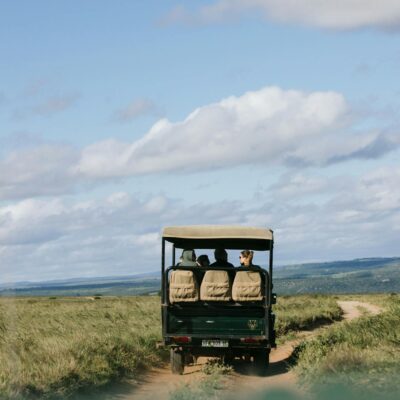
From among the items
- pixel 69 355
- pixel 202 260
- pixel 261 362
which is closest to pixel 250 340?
pixel 261 362

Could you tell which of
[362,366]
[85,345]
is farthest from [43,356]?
[362,366]

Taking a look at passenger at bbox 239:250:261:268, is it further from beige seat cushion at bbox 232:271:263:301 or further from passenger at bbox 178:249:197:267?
passenger at bbox 178:249:197:267

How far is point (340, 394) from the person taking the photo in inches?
502

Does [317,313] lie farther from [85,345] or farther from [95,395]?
[95,395]

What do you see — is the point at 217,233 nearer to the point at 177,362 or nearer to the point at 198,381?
the point at 177,362

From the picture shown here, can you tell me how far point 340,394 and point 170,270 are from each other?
5.24 metres

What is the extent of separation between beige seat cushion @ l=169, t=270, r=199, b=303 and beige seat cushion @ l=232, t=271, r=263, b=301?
2.58 feet

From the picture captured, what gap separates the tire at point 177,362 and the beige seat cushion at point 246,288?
1692 millimetres

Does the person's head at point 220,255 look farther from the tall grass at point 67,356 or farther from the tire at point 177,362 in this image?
the tall grass at point 67,356

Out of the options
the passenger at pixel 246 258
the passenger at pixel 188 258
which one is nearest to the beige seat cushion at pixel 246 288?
the passenger at pixel 246 258

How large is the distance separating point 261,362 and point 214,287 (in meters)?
1.97

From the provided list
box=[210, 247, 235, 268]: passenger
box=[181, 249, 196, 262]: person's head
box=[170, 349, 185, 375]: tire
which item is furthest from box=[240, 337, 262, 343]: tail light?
box=[181, 249, 196, 262]: person's head

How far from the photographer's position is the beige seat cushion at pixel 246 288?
1686cm

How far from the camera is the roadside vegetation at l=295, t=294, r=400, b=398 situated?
1313 centimetres
